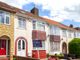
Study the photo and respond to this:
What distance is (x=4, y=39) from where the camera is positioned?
28.5m

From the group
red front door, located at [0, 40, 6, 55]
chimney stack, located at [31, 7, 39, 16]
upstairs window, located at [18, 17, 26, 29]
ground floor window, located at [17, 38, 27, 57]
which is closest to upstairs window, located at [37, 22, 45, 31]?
upstairs window, located at [18, 17, 26, 29]

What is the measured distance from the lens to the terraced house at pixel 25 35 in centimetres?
2834

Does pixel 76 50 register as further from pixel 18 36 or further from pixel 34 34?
pixel 18 36

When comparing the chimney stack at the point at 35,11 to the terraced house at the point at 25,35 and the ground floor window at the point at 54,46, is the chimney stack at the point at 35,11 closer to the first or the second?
the terraced house at the point at 25,35

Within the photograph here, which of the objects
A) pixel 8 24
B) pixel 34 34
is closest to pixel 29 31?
pixel 34 34

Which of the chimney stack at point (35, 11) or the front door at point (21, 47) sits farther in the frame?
the chimney stack at point (35, 11)

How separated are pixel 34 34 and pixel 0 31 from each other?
906 cm

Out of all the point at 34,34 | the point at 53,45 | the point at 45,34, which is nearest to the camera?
the point at 34,34

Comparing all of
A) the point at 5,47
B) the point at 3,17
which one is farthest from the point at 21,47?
the point at 3,17

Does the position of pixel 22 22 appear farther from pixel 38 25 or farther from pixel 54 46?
pixel 54 46

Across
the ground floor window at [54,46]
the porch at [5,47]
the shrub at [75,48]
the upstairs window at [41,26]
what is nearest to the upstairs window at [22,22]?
the upstairs window at [41,26]

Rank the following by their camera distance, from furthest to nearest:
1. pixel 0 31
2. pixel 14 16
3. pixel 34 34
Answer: pixel 34 34
pixel 14 16
pixel 0 31

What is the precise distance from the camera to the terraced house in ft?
93.0

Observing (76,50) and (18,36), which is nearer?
(18,36)
